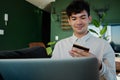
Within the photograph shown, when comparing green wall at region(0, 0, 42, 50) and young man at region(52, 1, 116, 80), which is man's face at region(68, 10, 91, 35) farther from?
green wall at region(0, 0, 42, 50)

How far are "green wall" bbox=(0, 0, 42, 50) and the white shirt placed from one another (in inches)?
181

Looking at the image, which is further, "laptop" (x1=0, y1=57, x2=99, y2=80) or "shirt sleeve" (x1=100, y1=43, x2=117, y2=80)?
"shirt sleeve" (x1=100, y1=43, x2=117, y2=80)

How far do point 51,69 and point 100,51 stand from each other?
72 centimetres

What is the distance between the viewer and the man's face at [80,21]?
1.40 m

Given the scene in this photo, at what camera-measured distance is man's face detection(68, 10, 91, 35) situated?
140 cm

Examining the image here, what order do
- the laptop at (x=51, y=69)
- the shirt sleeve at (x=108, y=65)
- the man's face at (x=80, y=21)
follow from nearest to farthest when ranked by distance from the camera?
1. the laptop at (x=51, y=69)
2. the shirt sleeve at (x=108, y=65)
3. the man's face at (x=80, y=21)

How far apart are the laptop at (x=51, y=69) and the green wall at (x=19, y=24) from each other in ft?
17.3

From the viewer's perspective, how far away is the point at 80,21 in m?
1.39

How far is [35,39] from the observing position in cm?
777

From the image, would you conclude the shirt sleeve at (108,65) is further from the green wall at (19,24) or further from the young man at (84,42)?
the green wall at (19,24)

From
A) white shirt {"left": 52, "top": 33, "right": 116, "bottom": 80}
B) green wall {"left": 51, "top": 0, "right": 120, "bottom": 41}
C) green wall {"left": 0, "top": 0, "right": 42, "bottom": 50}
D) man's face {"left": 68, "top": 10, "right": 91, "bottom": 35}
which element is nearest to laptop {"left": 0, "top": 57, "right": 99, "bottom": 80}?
white shirt {"left": 52, "top": 33, "right": 116, "bottom": 80}

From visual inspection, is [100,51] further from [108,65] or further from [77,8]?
[77,8]

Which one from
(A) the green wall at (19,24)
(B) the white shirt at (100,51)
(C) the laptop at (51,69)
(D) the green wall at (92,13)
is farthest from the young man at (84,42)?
(D) the green wall at (92,13)

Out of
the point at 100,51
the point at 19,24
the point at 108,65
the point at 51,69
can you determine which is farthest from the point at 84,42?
the point at 19,24
